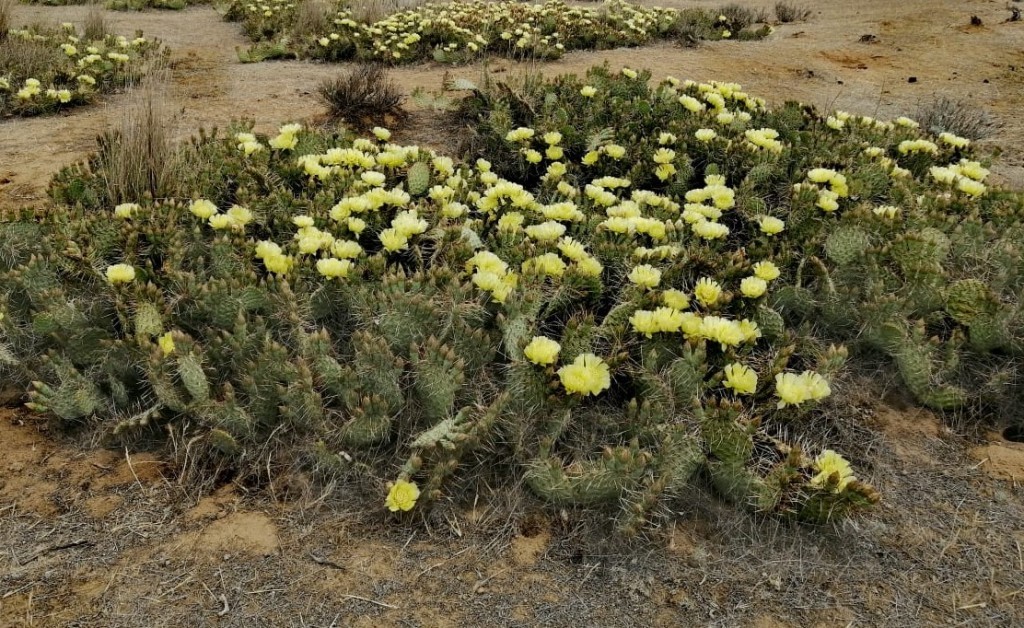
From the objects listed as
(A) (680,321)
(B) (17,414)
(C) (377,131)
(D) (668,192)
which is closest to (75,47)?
(C) (377,131)

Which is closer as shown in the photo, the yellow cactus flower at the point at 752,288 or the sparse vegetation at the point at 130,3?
the yellow cactus flower at the point at 752,288

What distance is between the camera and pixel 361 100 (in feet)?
16.9

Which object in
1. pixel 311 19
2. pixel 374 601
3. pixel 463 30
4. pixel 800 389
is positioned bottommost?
pixel 374 601

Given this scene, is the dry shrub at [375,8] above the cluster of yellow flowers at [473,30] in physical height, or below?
above

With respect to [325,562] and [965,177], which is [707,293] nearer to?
[325,562]

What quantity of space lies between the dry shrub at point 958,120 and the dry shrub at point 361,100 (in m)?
3.97

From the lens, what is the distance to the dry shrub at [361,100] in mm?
5141

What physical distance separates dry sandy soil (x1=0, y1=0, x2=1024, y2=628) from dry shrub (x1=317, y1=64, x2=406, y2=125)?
10.9 feet

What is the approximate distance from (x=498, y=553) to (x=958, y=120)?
202 inches

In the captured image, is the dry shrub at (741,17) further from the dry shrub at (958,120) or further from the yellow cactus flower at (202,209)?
the yellow cactus flower at (202,209)

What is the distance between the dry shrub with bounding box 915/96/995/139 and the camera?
17.0 ft

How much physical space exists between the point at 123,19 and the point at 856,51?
9238 mm

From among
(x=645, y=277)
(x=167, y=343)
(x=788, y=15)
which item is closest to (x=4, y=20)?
(x=167, y=343)

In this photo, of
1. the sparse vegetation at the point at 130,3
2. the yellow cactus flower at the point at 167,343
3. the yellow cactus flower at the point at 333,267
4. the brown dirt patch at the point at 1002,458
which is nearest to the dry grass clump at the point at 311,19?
the sparse vegetation at the point at 130,3
